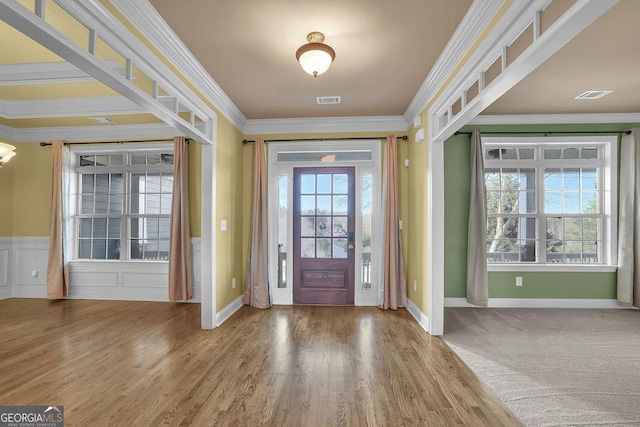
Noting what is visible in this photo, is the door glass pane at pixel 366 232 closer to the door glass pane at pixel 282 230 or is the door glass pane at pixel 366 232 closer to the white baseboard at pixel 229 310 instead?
the door glass pane at pixel 282 230

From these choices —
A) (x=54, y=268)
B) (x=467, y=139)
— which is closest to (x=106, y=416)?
(x=54, y=268)

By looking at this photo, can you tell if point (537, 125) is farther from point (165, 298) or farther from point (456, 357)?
point (165, 298)

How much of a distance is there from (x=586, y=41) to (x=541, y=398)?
2929 millimetres

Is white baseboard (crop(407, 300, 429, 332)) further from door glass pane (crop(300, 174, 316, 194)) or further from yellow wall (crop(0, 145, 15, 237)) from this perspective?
yellow wall (crop(0, 145, 15, 237))

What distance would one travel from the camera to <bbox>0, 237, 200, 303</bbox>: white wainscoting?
494 centimetres

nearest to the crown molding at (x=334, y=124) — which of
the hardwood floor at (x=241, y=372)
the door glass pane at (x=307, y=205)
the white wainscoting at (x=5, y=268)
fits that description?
the door glass pane at (x=307, y=205)

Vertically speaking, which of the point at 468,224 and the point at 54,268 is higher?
the point at 468,224

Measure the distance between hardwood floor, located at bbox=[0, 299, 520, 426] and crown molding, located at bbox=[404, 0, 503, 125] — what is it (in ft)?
8.84

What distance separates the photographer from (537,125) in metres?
4.63

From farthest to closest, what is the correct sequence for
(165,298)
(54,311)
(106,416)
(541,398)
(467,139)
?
(165,298), (467,139), (54,311), (541,398), (106,416)

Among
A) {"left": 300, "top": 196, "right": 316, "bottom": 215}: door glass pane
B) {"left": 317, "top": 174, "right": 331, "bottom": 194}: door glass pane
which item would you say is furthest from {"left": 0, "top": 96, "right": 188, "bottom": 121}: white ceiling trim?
{"left": 317, "top": 174, "right": 331, "bottom": 194}: door glass pane

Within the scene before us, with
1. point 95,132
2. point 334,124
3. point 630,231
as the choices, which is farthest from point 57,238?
point 630,231

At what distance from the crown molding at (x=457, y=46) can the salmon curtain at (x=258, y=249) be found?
93.9 inches

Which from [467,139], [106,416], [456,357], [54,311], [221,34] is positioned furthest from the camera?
[467,139]
